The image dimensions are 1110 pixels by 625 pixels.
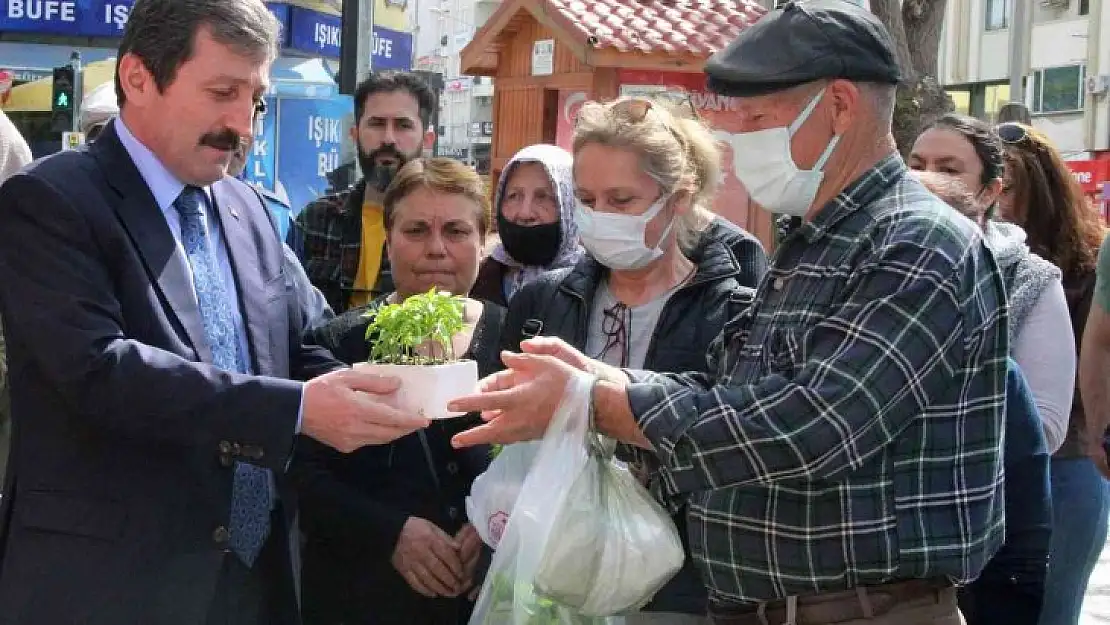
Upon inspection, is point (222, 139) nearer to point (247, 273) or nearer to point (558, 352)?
point (247, 273)

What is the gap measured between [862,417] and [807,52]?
2.34 feet

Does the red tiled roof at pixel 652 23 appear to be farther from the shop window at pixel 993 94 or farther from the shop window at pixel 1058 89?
the shop window at pixel 993 94

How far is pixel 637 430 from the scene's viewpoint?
102 inches

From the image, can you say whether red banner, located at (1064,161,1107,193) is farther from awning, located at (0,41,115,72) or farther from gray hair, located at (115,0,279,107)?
gray hair, located at (115,0,279,107)

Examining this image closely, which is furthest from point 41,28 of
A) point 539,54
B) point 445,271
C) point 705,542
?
point 705,542

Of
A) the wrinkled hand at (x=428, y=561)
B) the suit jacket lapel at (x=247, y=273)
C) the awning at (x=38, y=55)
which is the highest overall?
the awning at (x=38, y=55)

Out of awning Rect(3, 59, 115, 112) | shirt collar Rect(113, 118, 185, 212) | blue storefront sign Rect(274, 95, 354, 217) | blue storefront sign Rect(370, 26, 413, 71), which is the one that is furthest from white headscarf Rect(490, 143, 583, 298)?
A: blue storefront sign Rect(370, 26, 413, 71)

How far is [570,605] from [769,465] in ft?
2.16

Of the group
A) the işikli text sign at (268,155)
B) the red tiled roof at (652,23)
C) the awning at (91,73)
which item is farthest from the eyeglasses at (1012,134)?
the awning at (91,73)

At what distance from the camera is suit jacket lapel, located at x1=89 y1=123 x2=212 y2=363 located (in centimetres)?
269

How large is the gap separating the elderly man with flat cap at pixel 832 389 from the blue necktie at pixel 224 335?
0.53 meters

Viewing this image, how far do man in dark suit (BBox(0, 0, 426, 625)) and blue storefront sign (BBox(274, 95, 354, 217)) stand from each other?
71.4 ft

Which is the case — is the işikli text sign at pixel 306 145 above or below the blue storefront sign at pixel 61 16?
below

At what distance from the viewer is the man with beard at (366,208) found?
17.1 feet
